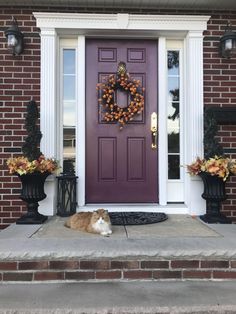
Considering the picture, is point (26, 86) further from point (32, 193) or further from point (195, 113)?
point (195, 113)

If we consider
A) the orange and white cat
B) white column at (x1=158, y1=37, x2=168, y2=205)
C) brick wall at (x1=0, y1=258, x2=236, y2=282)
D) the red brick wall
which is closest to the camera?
brick wall at (x1=0, y1=258, x2=236, y2=282)

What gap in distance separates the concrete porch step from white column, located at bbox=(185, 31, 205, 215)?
1.55 meters

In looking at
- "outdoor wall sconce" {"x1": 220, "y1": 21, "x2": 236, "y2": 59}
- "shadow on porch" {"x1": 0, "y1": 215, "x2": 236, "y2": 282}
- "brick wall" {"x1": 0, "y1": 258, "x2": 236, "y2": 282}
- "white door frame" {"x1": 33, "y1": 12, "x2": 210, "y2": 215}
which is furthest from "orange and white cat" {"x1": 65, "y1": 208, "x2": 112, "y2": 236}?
"outdoor wall sconce" {"x1": 220, "y1": 21, "x2": 236, "y2": 59}

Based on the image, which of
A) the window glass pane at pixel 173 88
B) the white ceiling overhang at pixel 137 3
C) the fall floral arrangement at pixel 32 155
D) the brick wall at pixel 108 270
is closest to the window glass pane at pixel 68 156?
the fall floral arrangement at pixel 32 155

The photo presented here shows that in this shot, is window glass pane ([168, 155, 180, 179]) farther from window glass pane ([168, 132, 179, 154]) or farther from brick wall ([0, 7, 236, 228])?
brick wall ([0, 7, 236, 228])

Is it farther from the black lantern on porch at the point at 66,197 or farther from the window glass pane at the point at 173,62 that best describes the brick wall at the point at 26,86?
the black lantern on porch at the point at 66,197

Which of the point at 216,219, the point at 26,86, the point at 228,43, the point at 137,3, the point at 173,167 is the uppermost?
the point at 137,3

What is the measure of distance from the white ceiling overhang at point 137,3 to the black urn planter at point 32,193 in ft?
6.86

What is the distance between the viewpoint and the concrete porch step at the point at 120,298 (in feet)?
Answer: 7.50

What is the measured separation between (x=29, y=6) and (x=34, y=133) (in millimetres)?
1663

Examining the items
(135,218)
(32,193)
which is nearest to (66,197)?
(32,193)

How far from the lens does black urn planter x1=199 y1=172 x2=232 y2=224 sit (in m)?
3.80

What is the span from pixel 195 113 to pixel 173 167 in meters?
0.74

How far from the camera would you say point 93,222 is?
3311 mm
